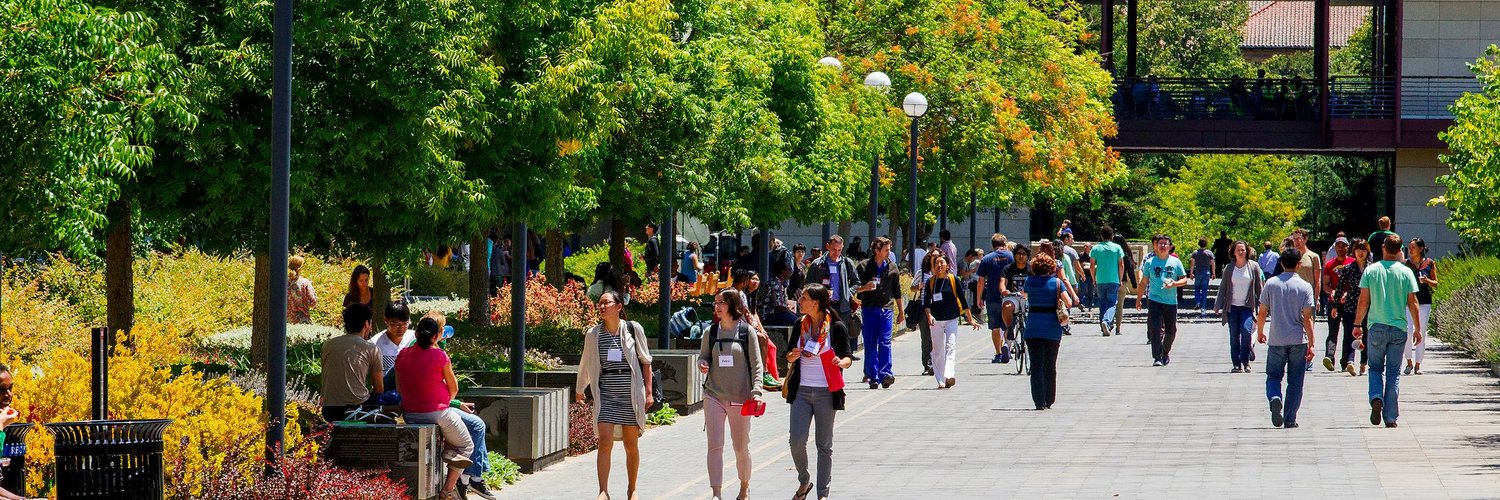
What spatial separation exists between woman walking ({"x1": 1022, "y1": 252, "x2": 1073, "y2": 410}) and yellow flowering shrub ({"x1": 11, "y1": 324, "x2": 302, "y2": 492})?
8.67 meters

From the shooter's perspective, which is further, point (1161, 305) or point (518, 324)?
point (1161, 305)

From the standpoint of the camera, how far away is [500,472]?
13.2 m

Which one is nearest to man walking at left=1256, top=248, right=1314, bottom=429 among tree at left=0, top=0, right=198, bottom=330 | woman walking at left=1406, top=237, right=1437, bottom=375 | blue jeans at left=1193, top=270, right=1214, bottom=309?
woman walking at left=1406, top=237, right=1437, bottom=375

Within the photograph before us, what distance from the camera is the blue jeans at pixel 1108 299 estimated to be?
2972 cm

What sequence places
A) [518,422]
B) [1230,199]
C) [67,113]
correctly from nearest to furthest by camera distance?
[67,113] < [518,422] < [1230,199]

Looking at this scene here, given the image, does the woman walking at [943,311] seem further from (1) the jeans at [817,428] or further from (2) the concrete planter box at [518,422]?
(1) the jeans at [817,428]

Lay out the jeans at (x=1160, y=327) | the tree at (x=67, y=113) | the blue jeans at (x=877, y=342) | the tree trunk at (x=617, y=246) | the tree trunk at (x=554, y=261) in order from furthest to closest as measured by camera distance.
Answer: the tree trunk at (x=617, y=246), the tree trunk at (x=554, y=261), the jeans at (x=1160, y=327), the blue jeans at (x=877, y=342), the tree at (x=67, y=113)

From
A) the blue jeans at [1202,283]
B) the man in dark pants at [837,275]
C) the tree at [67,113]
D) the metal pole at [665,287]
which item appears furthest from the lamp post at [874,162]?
the tree at [67,113]

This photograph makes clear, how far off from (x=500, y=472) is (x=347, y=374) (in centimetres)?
150

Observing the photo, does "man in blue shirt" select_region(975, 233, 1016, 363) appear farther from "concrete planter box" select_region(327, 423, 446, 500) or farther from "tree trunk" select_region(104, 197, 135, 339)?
"concrete planter box" select_region(327, 423, 446, 500)

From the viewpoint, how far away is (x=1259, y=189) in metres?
72.2

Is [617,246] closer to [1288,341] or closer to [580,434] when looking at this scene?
[580,434]

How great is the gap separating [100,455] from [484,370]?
25.8 ft

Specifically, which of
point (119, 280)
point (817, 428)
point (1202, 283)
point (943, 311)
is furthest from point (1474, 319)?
point (119, 280)
